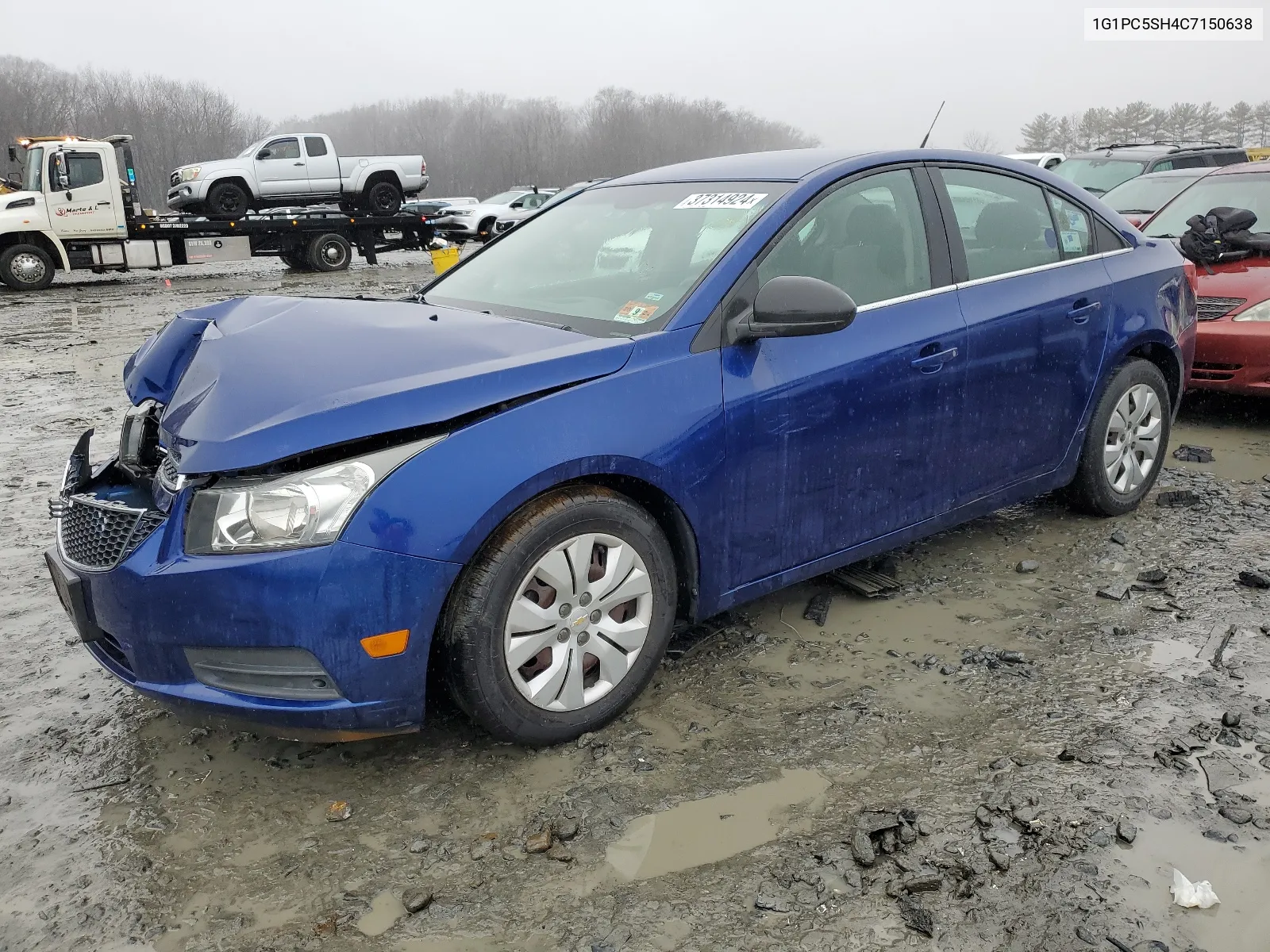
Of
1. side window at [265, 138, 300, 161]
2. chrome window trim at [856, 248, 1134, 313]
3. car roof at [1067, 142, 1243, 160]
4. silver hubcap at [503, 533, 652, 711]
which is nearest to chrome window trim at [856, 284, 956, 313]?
chrome window trim at [856, 248, 1134, 313]

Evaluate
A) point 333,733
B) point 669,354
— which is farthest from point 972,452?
point 333,733

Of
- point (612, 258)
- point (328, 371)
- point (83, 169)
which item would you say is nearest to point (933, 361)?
point (612, 258)

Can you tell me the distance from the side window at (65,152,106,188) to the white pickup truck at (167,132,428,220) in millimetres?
2737

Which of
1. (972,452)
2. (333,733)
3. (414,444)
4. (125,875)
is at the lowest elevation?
(125,875)

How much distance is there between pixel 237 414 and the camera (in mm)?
2496

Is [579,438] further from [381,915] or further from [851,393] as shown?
[381,915]

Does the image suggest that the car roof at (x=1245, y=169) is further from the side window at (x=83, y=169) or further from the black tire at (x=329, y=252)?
the side window at (x=83, y=169)

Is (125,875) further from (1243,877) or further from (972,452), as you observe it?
(972,452)

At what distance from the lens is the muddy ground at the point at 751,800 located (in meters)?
2.14

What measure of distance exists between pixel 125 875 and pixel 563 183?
101786 millimetres

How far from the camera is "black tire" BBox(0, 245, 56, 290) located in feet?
57.1

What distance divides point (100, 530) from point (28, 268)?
18032 mm

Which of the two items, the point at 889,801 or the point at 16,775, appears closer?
the point at 889,801

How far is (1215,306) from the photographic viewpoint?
20.4 feet
